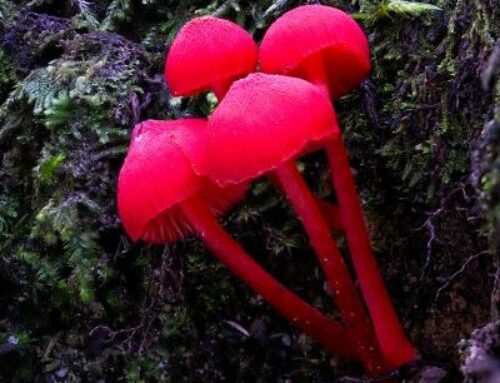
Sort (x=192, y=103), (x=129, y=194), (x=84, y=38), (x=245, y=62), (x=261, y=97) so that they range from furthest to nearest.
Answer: (x=84, y=38) < (x=192, y=103) < (x=245, y=62) < (x=129, y=194) < (x=261, y=97)

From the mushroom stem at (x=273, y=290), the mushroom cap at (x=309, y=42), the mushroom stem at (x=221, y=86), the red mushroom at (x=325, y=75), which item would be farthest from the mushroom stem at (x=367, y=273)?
the mushroom stem at (x=221, y=86)

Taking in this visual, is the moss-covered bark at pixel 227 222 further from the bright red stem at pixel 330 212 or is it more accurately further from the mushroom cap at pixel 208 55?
the mushroom cap at pixel 208 55

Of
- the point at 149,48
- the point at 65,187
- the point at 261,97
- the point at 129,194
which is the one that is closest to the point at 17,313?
the point at 65,187

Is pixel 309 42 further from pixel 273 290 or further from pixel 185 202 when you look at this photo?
pixel 273 290

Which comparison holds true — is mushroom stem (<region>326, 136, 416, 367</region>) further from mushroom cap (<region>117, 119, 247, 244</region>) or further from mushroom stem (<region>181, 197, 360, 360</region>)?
mushroom cap (<region>117, 119, 247, 244</region>)

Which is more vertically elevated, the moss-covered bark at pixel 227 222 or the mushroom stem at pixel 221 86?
the mushroom stem at pixel 221 86

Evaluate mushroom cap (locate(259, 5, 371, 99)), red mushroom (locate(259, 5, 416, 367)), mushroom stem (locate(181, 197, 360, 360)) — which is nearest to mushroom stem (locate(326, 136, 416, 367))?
red mushroom (locate(259, 5, 416, 367))

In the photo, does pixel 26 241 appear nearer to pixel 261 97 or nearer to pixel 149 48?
pixel 149 48
